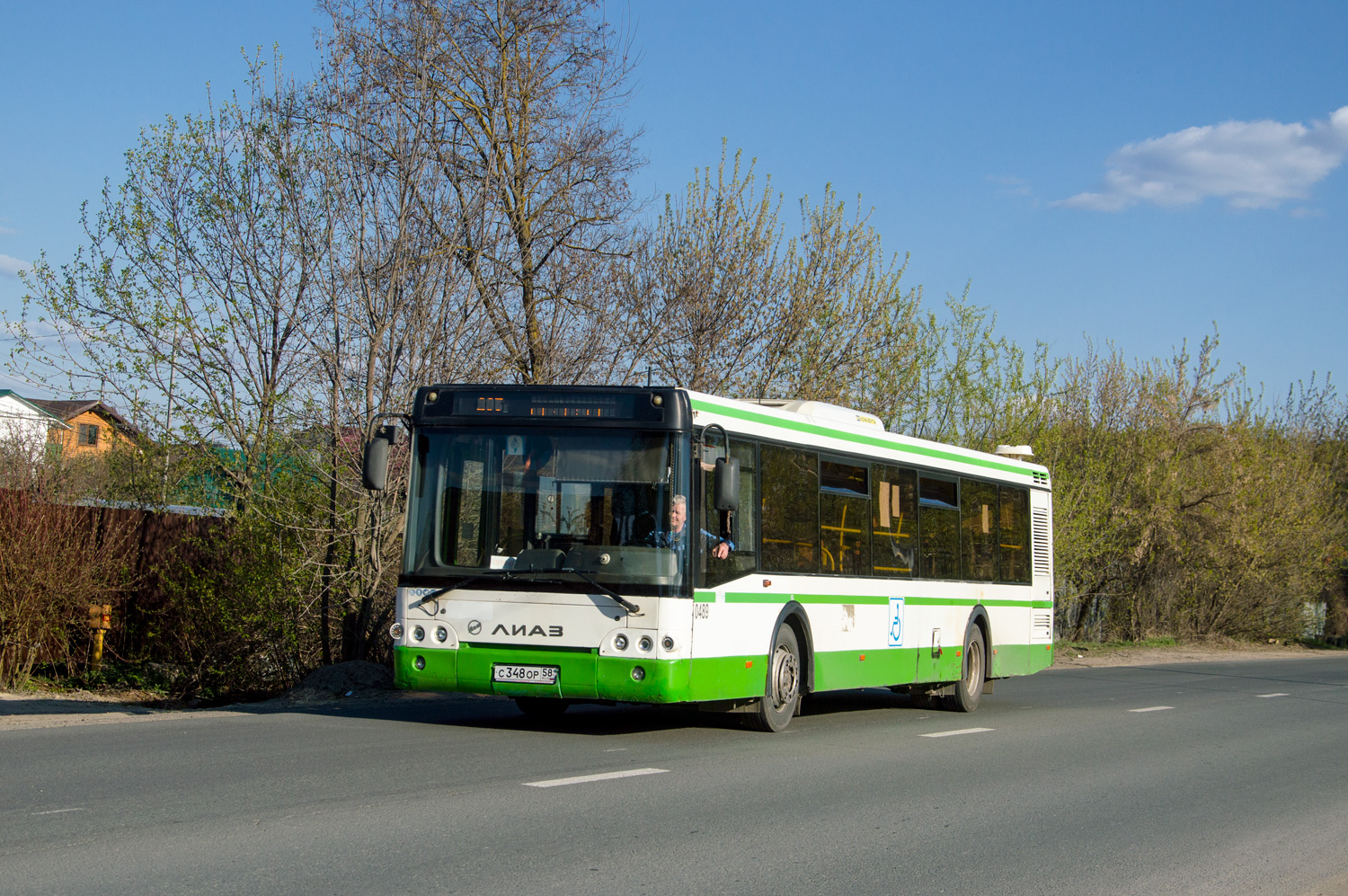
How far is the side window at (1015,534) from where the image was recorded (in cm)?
1708

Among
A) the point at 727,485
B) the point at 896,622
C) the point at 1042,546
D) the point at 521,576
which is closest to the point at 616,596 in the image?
the point at 521,576

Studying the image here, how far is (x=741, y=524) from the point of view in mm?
11758

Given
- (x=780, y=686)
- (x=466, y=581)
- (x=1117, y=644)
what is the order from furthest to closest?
(x=1117, y=644) < (x=780, y=686) < (x=466, y=581)

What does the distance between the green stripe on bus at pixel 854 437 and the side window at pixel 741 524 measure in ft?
0.95

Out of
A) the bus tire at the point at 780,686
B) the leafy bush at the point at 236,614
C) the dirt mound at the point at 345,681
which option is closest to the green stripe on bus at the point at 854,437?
the bus tire at the point at 780,686

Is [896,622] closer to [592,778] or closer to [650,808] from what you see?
[592,778]

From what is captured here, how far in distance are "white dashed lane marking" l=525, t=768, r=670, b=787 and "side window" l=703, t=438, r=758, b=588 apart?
2.05 meters

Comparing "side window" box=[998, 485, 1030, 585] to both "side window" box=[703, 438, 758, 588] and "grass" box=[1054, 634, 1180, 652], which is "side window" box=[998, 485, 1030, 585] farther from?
"grass" box=[1054, 634, 1180, 652]

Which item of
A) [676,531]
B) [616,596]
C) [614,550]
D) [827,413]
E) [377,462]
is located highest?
[827,413]

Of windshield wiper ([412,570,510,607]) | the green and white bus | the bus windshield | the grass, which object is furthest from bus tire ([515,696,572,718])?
the grass

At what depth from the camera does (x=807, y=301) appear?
25.4 meters

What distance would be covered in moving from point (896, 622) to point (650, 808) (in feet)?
22.5

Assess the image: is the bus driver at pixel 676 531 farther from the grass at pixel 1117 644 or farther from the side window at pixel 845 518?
the grass at pixel 1117 644

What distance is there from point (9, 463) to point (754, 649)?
80.3 ft
